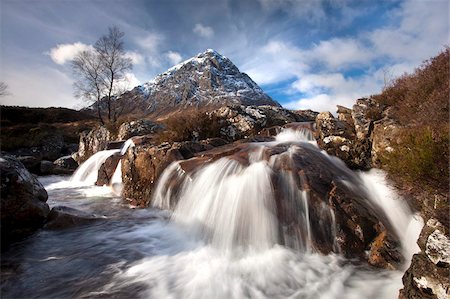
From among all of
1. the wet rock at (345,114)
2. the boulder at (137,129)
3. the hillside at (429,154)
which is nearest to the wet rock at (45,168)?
the boulder at (137,129)

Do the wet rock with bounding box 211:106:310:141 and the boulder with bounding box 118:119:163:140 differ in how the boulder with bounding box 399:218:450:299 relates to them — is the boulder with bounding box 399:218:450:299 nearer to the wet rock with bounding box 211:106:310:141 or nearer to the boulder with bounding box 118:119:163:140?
the wet rock with bounding box 211:106:310:141

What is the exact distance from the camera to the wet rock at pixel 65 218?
24.5 feet

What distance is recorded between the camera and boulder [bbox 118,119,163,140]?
19300 mm

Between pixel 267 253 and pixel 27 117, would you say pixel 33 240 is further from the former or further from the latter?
pixel 27 117

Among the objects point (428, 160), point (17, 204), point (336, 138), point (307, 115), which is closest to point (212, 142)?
point (336, 138)

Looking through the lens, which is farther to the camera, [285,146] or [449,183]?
[285,146]

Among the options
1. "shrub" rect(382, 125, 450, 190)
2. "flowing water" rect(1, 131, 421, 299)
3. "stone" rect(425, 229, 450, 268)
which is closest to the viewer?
"stone" rect(425, 229, 450, 268)

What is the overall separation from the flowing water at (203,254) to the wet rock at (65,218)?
0.21 metres

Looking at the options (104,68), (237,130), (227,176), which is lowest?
(227,176)

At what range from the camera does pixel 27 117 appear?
131 ft

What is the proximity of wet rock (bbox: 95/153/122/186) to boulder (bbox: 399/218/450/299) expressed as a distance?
1256 cm

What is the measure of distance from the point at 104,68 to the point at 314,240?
96.7ft

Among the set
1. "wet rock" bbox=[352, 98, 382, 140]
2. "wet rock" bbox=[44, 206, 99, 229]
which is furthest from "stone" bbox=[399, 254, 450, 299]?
"wet rock" bbox=[44, 206, 99, 229]

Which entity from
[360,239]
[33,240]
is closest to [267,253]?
[360,239]
